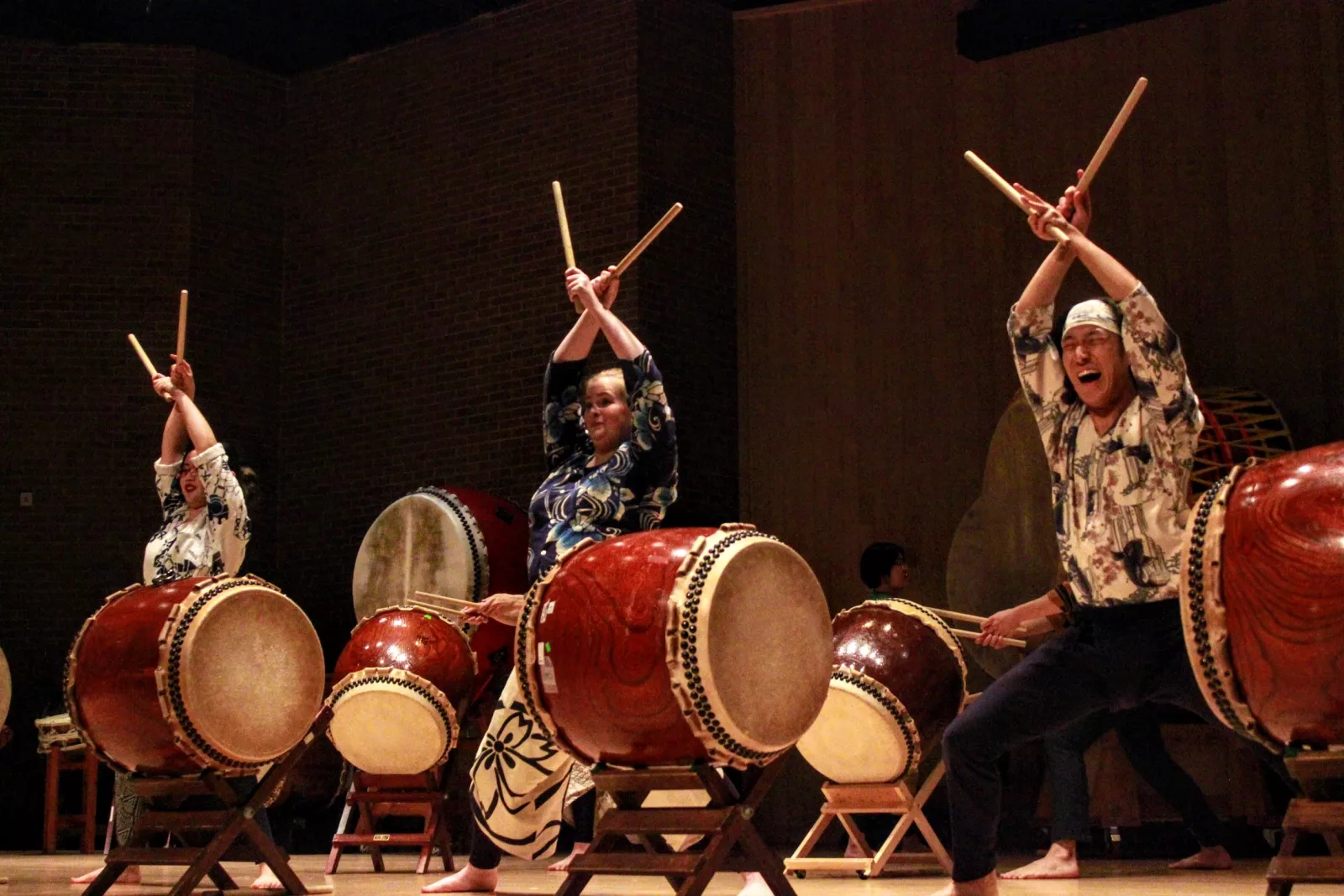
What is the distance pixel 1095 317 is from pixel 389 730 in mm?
3488

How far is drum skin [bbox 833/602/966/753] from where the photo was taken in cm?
491

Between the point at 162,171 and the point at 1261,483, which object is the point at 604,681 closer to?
the point at 1261,483

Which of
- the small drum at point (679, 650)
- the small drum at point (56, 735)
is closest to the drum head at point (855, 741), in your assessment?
the small drum at point (679, 650)

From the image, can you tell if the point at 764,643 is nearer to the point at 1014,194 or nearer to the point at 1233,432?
the point at 1014,194

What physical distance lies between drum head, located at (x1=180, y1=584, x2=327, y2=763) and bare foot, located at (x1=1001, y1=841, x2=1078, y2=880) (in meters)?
2.25

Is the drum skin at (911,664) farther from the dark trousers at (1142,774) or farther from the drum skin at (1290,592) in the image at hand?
the drum skin at (1290,592)

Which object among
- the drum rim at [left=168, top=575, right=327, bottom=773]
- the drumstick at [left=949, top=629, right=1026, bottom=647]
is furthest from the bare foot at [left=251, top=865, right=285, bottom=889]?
the drumstick at [left=949, top=629, right=1026, bottom=647]

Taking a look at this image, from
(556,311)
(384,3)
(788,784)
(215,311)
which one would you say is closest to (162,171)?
(215,311)

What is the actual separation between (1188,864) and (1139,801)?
1.27 meters

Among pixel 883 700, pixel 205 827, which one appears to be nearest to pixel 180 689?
pixel 205 827

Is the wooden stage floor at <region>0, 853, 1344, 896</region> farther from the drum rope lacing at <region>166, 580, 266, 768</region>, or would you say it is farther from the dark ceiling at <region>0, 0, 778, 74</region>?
the dark ceiling at <region>0, 0, 778, 74</region>

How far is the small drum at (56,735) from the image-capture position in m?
8.11

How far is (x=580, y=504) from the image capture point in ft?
12.6

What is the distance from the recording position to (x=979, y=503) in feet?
23.0
